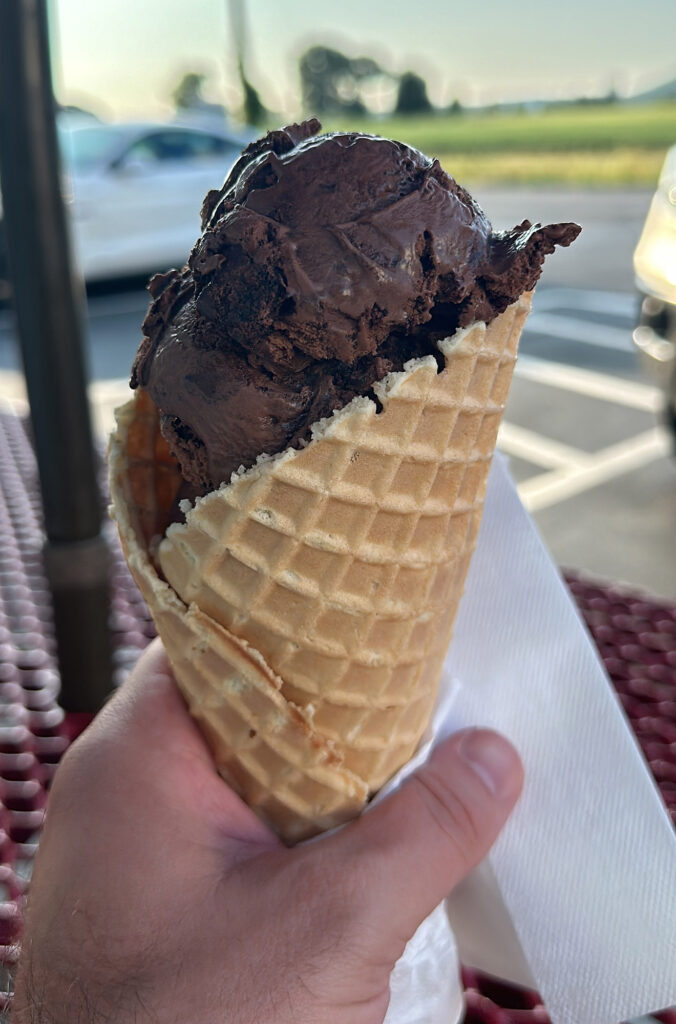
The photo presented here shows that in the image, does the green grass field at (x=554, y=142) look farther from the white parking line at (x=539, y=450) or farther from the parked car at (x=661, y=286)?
the parked car at (x=661, y=286)

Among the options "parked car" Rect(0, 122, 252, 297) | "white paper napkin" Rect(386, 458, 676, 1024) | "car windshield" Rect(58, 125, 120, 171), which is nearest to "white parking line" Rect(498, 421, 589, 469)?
"white paper napkin" Rect(386, 458, 676, 1024)

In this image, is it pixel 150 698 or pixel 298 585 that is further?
pixel 150 698

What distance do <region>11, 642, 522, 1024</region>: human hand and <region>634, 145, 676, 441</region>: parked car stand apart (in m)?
3.49

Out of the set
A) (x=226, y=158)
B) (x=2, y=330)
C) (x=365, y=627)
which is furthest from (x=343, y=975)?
(x=226, y=158)

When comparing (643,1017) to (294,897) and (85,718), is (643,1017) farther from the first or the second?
(85,718)

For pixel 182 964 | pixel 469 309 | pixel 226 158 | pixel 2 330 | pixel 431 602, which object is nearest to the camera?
pixel 182 964

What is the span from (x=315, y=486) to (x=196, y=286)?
0.26 m

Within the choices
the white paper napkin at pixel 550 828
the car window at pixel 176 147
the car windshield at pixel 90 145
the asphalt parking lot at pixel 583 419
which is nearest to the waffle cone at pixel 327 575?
the white paper napkin at pixel 550 828

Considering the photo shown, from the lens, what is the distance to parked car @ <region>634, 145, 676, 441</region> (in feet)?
12.5

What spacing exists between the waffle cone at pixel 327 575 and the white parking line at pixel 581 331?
6.03 m

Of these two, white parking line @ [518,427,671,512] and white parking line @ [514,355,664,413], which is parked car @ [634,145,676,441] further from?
white parking line @ [514,355,664,413]

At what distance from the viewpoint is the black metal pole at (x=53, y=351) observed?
107cm

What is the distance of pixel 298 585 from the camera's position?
875 millimetres

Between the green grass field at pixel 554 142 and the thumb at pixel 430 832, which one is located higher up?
the thumb at pixel 430 832
